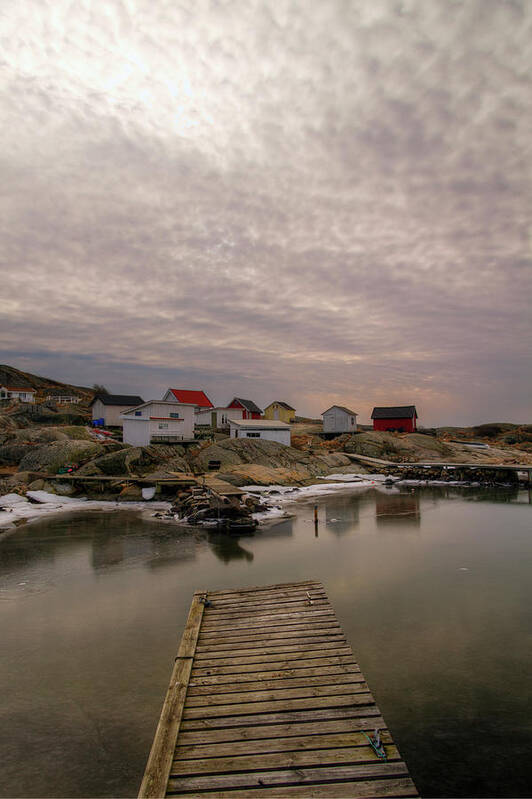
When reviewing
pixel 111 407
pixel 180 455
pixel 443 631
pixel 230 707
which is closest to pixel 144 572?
pixel 443 631

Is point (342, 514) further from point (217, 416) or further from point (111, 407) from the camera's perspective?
point (111, 407)

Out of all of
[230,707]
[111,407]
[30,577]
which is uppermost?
[111,407]

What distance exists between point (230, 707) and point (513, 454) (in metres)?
72.7

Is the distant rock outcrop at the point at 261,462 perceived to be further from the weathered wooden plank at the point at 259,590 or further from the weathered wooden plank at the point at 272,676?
the weathered wooden plank at the point at 272,676

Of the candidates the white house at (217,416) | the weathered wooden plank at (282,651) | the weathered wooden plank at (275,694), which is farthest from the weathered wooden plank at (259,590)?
the white house at (217,416)

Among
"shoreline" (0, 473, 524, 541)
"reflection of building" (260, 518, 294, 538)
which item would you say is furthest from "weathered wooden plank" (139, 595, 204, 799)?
"shoreline" (0, 473, 524, 541)

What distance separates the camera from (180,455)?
4441 cm

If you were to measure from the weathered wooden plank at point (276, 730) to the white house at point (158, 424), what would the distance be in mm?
40222

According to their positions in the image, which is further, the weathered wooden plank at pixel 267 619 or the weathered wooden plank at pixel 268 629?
the weathered wooden plank at pixel 267 619

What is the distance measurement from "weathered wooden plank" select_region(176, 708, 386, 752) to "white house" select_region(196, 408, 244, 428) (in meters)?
55.3

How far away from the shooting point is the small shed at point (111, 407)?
60.8 metres

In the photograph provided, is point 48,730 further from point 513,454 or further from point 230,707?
point 513,454

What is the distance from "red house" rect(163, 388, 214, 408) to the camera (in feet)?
211

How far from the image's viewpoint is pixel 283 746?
5297mm
